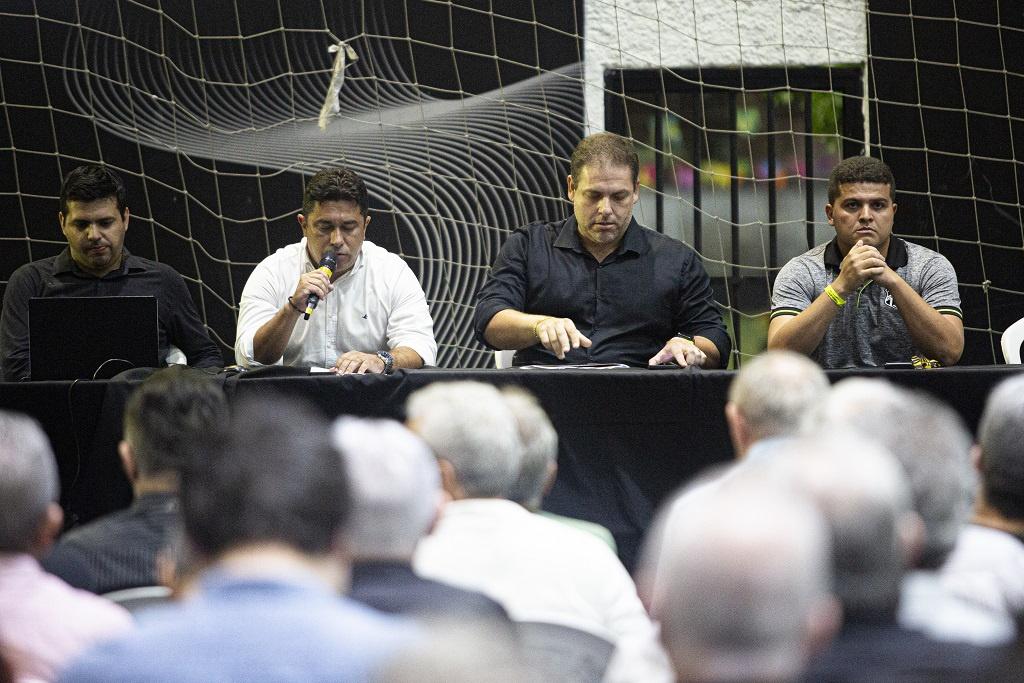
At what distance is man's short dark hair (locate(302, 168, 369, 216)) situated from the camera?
11.9 ft

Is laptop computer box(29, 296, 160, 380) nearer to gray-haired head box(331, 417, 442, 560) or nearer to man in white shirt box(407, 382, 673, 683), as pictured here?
man in white shirt box(407, 382, 673, 683)

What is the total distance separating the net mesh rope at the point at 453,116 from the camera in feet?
15.7

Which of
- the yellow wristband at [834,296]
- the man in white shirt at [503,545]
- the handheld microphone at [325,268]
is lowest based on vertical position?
the man in white shirt at [503,545]

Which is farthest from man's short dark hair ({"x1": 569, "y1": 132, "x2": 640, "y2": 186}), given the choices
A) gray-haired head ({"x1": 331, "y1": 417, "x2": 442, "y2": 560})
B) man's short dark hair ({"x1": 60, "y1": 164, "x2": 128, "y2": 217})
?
gray-haired head ({"x1": 331, "y1": 417, "x2": 442, "y2": 560})

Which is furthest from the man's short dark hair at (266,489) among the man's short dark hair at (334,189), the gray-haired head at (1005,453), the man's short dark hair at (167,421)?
the man's short dark hair at (334,189)

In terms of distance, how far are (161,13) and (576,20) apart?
1.60m

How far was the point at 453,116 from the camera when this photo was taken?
4.88m

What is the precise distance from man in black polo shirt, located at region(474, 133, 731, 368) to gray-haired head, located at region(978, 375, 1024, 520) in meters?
1.62

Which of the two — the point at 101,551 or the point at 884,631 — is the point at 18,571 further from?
the point at 884,631

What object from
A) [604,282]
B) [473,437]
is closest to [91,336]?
[604,282]

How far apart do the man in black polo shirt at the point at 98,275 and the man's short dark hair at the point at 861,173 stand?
1.89 m

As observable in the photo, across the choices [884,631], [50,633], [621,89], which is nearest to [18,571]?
[50,633]

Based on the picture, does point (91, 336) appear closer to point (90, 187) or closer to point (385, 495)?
point (90, 187)

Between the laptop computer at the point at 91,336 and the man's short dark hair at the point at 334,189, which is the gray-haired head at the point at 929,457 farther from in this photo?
the man's short dark hair at the point at 334,189
